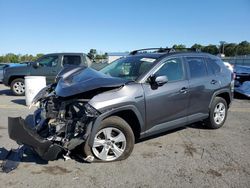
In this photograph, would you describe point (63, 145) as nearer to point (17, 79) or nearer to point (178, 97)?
point (178, 97)

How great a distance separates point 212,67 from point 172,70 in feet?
4.85

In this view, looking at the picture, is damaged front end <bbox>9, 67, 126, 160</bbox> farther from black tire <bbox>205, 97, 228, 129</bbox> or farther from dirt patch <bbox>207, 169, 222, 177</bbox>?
black tire <bbox>205, 97, 228, 129</bbox>

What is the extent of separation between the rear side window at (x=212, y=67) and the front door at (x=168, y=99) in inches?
40.0

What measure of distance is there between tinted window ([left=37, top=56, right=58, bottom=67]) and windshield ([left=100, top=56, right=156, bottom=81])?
6346 millimetres

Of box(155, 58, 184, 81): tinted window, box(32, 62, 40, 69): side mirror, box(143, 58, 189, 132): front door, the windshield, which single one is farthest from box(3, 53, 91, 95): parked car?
box(143, 58, 189, 132): front door

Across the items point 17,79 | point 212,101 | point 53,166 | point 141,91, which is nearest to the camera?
point 53,166

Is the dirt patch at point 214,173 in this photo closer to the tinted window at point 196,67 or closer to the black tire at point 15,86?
the tinted window at point 196,67

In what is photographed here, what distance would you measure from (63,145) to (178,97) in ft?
7.67

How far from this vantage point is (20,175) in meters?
3.98

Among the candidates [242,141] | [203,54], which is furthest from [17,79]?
[242,141]

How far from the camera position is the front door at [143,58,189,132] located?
481cm

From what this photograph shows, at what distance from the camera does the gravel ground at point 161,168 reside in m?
3.81

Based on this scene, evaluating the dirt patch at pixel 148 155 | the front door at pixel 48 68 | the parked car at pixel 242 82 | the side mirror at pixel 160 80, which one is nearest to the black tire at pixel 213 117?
the side mirror at pixel 160 80

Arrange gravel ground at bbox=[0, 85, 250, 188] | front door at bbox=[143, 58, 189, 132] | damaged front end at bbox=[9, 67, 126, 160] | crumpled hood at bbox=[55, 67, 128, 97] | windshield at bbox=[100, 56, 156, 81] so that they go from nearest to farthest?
gravel ground at bbox=[0, 85, 250, 188] < damaged front end at bbox=[9, 67, 126, 160] < crumpled hood at bbox=[55, 67, 128, 97] < front door at bbox=[143, 58, 189, 132] < windshield at bbox=[100, 56, 156, 81]
